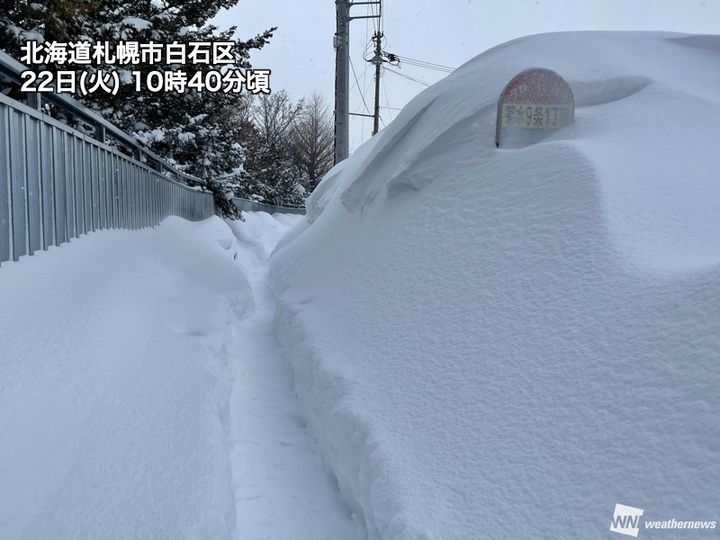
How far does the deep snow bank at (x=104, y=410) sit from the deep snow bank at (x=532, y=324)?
2.17 feet

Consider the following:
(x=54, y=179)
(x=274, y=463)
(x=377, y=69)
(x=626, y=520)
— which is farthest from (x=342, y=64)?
(x=377, y=69)

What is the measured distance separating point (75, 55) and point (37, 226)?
4.82 metres

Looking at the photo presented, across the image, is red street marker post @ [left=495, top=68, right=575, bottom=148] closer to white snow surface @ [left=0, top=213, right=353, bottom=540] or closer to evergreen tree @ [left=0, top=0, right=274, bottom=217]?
white snow surface @ [left=0, top=213, right=353, bottom=540]

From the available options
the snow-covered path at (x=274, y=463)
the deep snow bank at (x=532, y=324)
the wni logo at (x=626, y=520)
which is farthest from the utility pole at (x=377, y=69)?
the wni logo at (x=626, y=520)

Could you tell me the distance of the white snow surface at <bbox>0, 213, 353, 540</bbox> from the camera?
188 centimetres

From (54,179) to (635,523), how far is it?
4522mm

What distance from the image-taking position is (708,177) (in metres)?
3.05

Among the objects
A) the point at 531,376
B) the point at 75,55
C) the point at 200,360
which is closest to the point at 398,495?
the point at 531,376

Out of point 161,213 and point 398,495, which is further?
point 161,213

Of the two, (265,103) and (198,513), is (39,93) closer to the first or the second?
(198,513)

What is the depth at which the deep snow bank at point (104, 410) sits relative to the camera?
1.84 metres

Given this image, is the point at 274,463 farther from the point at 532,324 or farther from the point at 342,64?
the point at 342,64

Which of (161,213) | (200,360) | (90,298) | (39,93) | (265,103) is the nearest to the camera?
(90,298)

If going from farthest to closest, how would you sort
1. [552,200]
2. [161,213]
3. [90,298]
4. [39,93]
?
[161,213] → [39,93] → [90,298] → [552,200]
